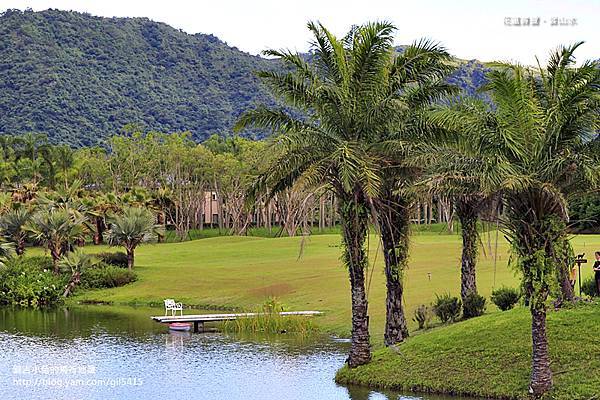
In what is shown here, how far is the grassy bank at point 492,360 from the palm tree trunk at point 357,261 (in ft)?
1.70

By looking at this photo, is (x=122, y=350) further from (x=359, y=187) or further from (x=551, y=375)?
(x=551, y=375)

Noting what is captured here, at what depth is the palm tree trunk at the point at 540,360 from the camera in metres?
22.2

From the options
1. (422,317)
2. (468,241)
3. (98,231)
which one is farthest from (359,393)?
(98,231)

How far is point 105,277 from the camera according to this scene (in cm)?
5812

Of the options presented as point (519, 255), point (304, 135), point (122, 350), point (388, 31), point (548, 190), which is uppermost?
point (388, 31)

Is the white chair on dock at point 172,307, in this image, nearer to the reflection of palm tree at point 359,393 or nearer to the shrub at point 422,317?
the shrub at point 422,317

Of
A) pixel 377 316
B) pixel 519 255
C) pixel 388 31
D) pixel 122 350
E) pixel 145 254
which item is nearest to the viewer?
pixel 519 255

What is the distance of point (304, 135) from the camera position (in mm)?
26891

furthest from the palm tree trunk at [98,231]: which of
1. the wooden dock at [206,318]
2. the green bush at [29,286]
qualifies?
the wooden dock at [206,318]

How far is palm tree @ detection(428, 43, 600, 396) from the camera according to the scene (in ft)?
72.3

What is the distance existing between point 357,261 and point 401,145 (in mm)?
3665

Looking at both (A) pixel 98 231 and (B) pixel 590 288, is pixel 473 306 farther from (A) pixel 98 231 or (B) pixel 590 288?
(A) pixel 98 231

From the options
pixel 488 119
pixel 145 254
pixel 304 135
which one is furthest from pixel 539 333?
pixel 145 254

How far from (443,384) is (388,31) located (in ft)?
33.0
